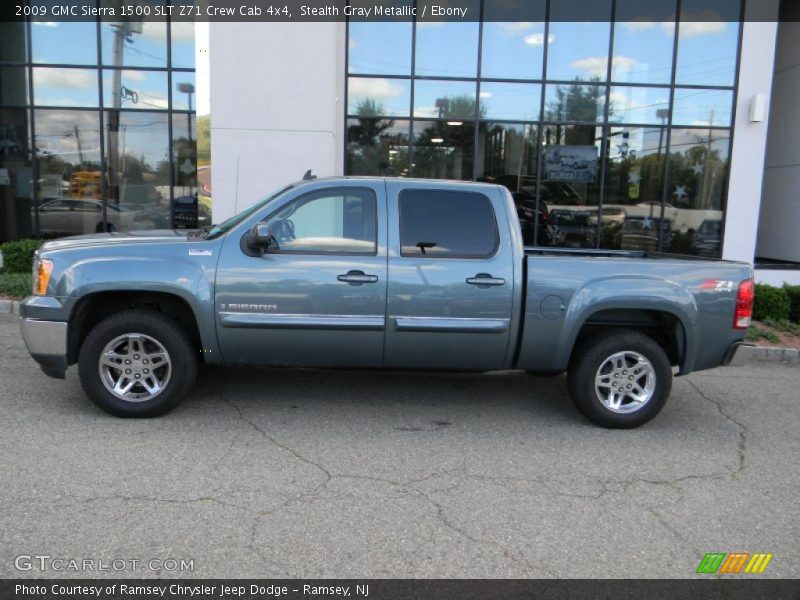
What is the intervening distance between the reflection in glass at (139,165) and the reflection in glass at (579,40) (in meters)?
8.16

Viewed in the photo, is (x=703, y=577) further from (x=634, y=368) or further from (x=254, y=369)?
(x=254, y=369)

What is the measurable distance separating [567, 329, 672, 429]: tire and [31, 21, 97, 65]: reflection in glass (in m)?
12.6

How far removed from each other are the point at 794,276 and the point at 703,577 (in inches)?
475

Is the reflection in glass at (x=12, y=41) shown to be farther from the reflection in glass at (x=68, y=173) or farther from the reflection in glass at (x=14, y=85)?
the reflection in glass at (x=68, y=173)

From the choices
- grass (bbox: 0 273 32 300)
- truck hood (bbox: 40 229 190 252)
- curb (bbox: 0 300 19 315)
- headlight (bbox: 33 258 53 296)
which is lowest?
curb (bbox: 0 300 19 315)

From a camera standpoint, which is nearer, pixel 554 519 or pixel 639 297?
pixel 554 519

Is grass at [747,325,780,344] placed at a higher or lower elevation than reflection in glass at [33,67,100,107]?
lower

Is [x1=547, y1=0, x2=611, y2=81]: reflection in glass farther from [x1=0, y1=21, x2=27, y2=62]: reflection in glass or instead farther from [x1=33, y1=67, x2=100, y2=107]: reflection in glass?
[x1=0, y1=21, x2=27, y2=62]: reflection in glass

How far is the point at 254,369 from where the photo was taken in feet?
21.4

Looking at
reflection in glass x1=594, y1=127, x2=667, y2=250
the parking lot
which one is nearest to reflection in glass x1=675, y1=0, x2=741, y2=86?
reflection in glass x1=594, y1=127, x2=667, y2=250

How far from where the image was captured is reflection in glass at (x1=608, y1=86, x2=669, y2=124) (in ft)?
43.1

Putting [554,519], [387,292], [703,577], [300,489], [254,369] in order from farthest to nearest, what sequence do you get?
[254,369] < [387,292] < [300,489] < [554,519] < [703,577]

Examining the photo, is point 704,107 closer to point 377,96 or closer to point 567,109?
point 567,109
